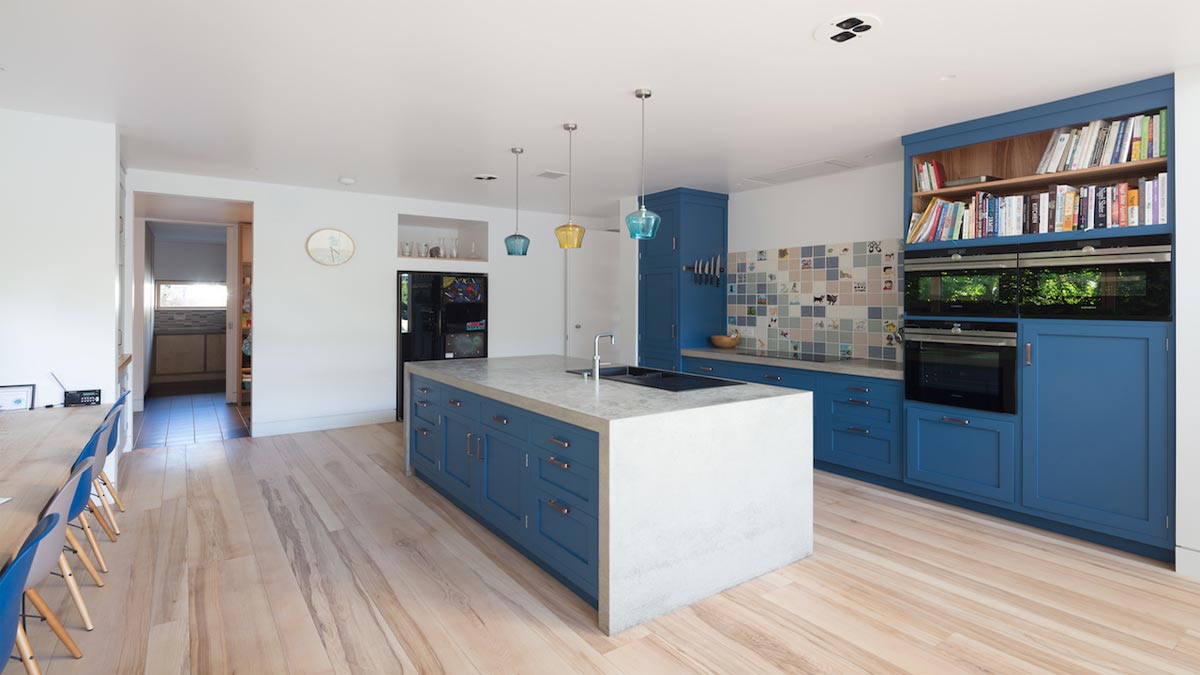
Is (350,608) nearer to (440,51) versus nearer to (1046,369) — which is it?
(440,51)

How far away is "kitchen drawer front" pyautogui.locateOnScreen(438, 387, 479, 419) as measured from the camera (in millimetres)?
3473

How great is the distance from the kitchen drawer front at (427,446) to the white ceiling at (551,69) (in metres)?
1.96

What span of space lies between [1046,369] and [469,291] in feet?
17.2

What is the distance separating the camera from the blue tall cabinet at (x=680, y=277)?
587 cm

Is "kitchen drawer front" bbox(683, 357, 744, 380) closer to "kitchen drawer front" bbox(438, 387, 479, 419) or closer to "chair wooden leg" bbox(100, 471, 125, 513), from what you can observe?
"kitchen drawer front" bbox(438, 387, 479, 419)

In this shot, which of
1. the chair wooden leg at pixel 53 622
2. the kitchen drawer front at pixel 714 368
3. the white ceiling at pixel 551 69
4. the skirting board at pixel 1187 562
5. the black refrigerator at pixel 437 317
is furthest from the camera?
the black refrigerator at pixel 437 317

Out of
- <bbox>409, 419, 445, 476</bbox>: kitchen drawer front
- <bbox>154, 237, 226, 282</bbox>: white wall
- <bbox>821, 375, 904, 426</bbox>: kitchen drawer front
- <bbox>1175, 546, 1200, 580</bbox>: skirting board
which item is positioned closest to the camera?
<bbox>1175, 546, 1200, 580</bbox>: skirting board

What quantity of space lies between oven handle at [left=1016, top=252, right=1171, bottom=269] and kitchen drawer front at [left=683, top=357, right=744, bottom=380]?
7.26 ft

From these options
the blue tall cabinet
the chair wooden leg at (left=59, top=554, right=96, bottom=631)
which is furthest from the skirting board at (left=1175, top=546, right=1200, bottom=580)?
the chair wooden leg at (left=59, top=554, right=96, bottom=631)

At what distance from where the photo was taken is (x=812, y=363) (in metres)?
4.61

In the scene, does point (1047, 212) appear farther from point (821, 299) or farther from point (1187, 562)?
point (821, 299)

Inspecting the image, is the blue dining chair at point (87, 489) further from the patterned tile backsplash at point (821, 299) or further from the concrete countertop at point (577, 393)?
the patterned tile backsplash at point (821, 299)

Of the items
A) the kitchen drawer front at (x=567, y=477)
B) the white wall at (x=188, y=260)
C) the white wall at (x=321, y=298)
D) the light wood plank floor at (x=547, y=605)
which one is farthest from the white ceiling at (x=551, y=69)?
the white wall at (x=188, y=260)

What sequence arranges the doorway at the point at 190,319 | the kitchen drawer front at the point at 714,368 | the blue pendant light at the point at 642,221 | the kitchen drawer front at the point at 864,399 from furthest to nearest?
the doorway at the point at 190,319 → the kitchen drawer front at the point at 714,368 → the kitchen drawer front at the point at 864,399 → the blue pendant light at the point at 642,221
